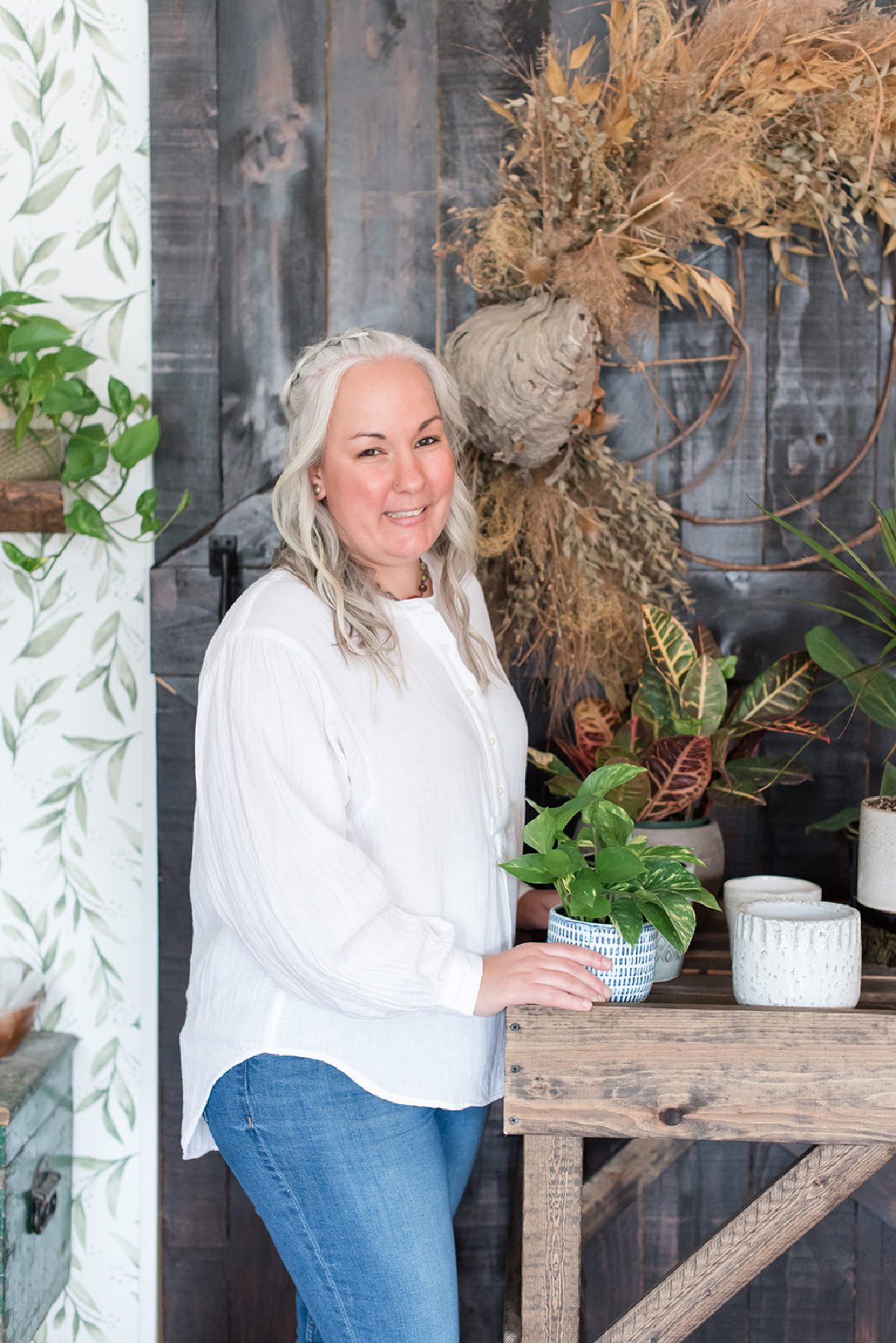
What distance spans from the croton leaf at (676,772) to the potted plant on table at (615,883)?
228 mm

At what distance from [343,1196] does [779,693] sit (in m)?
0.84

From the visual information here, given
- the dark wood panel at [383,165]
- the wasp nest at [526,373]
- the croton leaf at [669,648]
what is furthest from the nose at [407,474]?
the dark wood panel at [383,165]

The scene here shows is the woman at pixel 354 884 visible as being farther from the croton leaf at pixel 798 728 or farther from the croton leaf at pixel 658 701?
the croton leaf at pixel 798 728

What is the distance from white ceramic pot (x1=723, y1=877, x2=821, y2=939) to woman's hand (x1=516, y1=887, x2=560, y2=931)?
9.2 inches

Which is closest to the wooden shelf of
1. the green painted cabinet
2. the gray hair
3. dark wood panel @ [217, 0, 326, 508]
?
dark wood panel @ [217, 0, 326, 508]

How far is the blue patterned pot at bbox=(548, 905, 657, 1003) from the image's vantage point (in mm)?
Result: 1179

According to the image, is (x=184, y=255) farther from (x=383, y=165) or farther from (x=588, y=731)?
(x=588, y=731)

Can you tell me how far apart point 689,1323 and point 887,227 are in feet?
4.99

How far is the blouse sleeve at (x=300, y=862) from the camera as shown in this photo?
1099 mm

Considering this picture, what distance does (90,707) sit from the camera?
1.80 m

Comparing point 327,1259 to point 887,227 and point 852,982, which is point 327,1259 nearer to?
point 852,982

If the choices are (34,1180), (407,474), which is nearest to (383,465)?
(407,474)

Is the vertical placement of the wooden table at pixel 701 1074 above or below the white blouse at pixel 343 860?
below

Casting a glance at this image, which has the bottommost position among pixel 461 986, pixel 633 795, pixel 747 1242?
pixel 747 1242
